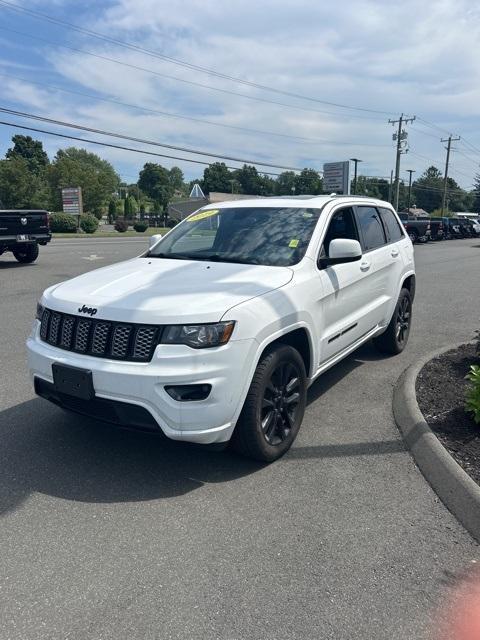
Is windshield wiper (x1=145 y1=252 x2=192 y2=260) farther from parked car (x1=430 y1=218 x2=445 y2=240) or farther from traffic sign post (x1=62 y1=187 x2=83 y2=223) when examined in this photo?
traffic sign post (x1=62 y1=187 x2=83 y2=223)

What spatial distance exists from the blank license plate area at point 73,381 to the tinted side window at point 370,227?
3255 millimetres

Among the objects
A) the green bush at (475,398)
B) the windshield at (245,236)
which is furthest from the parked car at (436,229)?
the green bush at (475,398)

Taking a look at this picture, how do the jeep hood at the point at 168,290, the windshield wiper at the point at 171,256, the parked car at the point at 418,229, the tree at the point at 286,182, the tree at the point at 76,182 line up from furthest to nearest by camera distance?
the tree at the point at 286,182 < the tree at the point at 76,182 < the parked car at the point at 418,229 < the windshield wiper at the point at 171,256 < the jeep hood at the point at 168,290

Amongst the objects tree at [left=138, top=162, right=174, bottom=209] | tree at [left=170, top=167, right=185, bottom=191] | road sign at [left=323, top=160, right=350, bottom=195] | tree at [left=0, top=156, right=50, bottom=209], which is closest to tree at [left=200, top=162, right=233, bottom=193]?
tree at [left=138, top=162, right=174, bottom=209]

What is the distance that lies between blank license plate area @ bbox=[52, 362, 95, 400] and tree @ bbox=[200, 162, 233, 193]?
11434cm

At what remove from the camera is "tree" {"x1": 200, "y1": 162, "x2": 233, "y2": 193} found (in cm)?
11538

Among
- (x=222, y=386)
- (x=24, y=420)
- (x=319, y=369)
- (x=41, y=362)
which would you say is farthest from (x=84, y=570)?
(x=319, y=369)

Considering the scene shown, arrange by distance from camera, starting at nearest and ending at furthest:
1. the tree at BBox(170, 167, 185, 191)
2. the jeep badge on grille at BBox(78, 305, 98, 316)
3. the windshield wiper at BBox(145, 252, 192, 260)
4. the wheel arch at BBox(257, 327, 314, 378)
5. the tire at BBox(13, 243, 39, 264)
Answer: the jeep badge on grille at BBox(78, 305, 98, 316), the wheel arch at BBox(257, 327, 314, 378), the windshield wiper at BBox(145, 252, 192, 260), the tire at BBox(13, 243, 39, 264), the tree at BBox(170, 167, 185, 191)

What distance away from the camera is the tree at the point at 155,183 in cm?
12825

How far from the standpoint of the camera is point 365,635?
2.23 m

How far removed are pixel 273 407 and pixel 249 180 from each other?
114m

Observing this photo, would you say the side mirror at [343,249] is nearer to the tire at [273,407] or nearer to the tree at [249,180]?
the tire at [273,407]

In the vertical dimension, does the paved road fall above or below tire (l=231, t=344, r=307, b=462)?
below

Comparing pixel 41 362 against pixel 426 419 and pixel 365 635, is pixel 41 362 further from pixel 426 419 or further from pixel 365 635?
pixel 426 419
